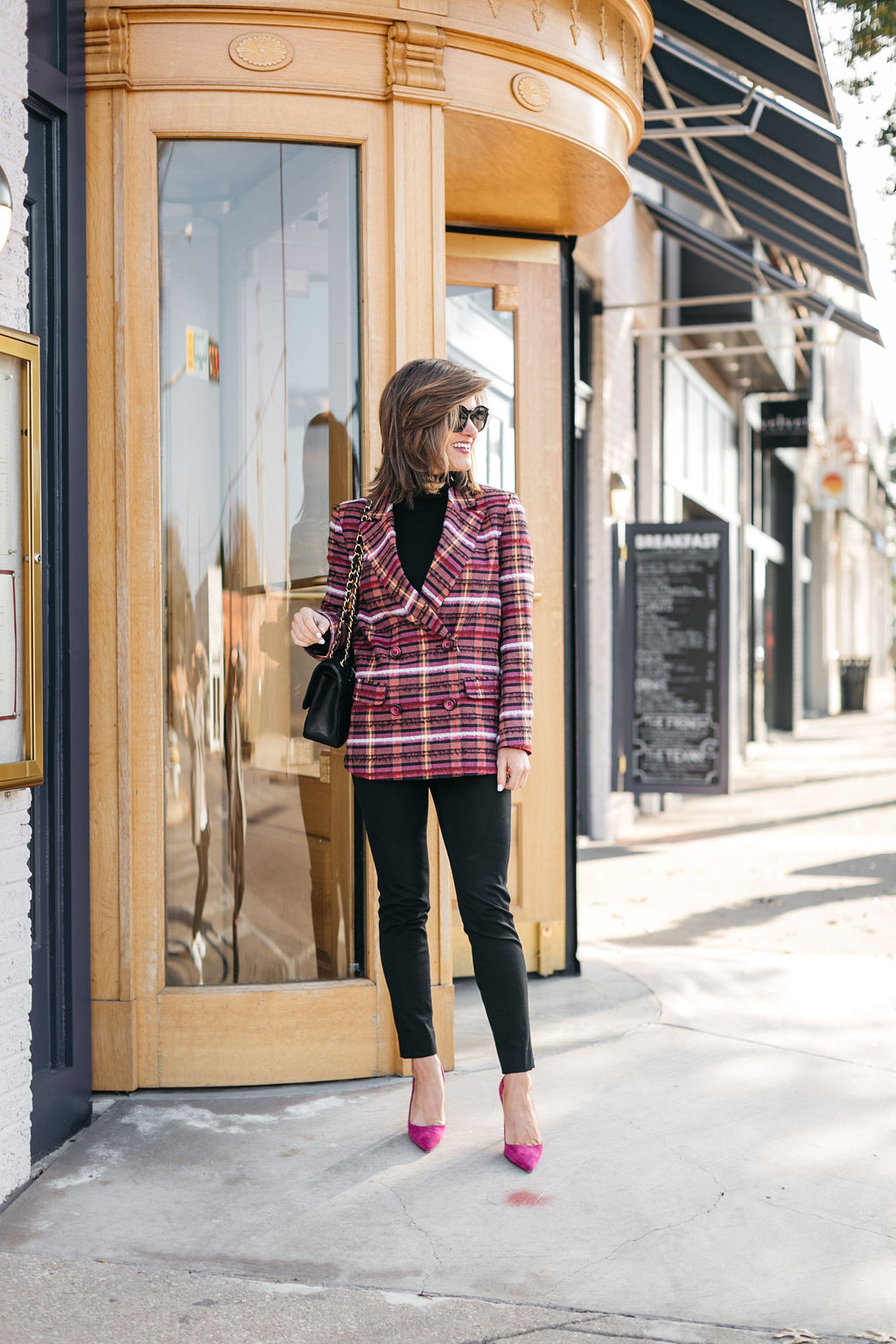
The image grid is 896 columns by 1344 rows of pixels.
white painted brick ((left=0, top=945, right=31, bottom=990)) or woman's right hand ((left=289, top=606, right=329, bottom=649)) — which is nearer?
white painted brick ((left=0, top=945, right=31, bottom=990))

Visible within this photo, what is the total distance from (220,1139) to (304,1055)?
453 millimetres

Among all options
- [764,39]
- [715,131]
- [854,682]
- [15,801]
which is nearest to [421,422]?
[15,801]

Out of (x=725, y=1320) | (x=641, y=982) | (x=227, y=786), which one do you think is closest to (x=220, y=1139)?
(x=227, y=786)

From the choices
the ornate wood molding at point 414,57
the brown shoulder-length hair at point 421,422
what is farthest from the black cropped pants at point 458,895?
the ornate wood molding at point 414,57

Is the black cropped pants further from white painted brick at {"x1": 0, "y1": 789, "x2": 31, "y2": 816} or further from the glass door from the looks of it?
white painted brick at {"x1": 0, "y1": 789, "x2": 31, "y2": 816}

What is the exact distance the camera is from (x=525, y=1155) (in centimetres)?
315

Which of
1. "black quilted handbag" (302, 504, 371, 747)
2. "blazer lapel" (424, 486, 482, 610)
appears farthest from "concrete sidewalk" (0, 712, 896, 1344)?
"blazer lapel" (424, 486, 482, 610)

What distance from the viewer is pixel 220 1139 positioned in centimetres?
335

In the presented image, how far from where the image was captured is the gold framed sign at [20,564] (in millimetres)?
2969

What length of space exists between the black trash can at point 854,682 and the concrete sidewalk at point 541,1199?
22.3 m

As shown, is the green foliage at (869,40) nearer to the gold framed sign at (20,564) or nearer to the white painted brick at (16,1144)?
the gold framed sign at (20,564)

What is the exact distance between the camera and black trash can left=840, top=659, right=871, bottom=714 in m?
26.3

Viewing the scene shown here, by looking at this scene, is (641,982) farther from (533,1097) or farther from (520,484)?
(520,484)

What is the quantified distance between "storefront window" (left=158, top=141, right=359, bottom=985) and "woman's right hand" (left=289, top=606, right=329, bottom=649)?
2.11 ft
